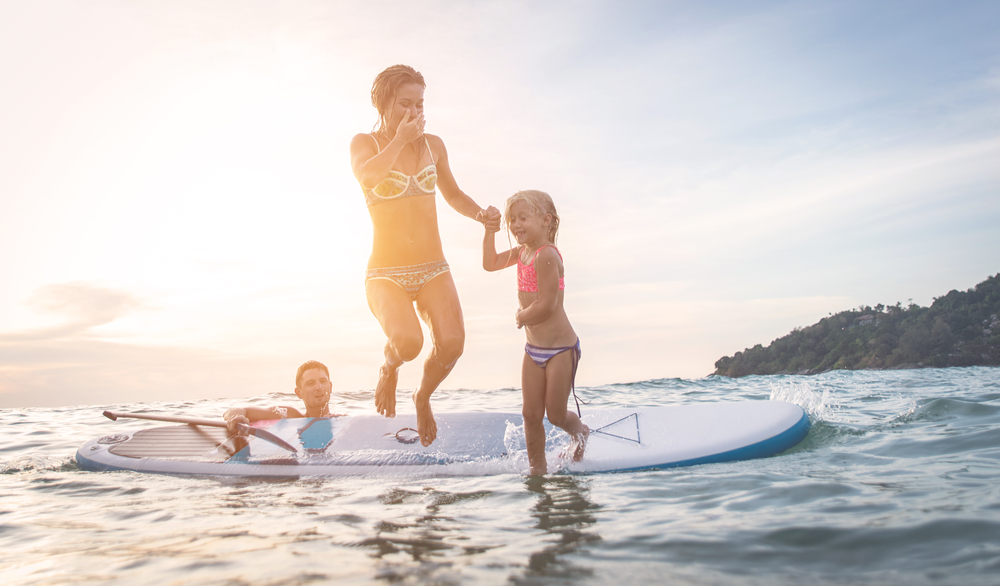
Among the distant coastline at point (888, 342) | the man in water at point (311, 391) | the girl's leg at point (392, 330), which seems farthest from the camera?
the distant coastline at point (888, 342)

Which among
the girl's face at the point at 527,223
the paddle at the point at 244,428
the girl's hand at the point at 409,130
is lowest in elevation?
the paddle at the point at 244,428

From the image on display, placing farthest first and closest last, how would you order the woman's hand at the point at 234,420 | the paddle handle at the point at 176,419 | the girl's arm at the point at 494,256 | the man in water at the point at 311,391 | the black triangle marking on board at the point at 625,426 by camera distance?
the man in water at the point at 311,391 < the paddle handle at the point at 176,419 < the woman's hand at the point at 234,420 < the black triangle marking on board at the point at 625,426 < the girl's arm at the point at 494,256

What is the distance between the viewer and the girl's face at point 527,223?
4047 millimetres

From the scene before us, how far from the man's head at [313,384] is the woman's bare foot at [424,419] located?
8.67 ft

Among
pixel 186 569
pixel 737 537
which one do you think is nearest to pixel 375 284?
pixel 186 569

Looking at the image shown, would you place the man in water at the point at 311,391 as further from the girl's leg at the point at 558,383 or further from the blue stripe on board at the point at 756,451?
the blue stripe on board at the point at 756,451

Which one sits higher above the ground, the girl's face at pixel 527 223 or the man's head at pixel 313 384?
the girl's face at pixel 527 223

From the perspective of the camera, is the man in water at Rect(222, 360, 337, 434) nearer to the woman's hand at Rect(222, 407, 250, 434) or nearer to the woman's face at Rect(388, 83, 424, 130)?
the woman's hand at Rect(222, 407, 250, 434)

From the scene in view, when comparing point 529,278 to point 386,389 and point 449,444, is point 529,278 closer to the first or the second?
point 386,389

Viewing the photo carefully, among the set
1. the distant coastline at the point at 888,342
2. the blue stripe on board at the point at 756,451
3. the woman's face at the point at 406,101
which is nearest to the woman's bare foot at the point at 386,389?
the blue stripe on board at the point at 756,451

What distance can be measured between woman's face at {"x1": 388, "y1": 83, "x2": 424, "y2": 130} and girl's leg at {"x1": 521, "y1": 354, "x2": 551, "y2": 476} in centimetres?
184

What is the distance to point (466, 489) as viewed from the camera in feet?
12.7

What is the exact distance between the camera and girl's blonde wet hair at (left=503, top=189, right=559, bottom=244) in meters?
4.10

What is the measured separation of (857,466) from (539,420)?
2.03 metres
